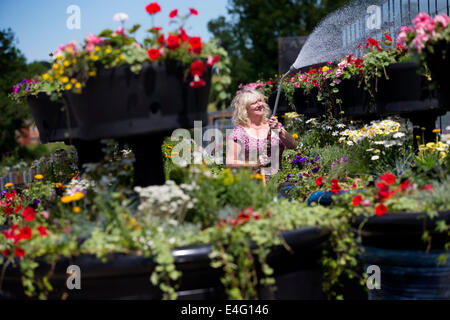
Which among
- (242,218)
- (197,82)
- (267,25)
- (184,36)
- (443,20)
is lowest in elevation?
(242,218)

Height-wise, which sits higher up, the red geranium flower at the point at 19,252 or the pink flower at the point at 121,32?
the pink flower at the point at 121,32

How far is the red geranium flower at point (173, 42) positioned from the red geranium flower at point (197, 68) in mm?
121

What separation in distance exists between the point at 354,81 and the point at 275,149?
42.7 inches

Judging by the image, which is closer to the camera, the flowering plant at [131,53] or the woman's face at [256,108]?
the flowering plant at [131,53]

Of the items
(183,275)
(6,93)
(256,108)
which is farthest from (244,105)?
(6,93)

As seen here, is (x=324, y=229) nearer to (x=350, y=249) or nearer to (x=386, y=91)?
(x=350, y=249)

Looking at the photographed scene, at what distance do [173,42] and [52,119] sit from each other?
3.43 feet

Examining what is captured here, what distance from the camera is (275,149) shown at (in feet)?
14.1

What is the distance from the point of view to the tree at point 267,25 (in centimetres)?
2998

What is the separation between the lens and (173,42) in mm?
2164

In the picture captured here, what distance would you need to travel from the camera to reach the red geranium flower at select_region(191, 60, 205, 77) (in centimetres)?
217

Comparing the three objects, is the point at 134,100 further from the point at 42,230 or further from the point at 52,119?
the point at 52,119

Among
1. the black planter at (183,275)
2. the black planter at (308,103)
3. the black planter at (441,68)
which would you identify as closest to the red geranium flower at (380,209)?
the black planter at (183,275)

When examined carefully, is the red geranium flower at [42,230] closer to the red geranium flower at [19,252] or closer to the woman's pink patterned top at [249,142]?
the red geranium flower at [19,252]
